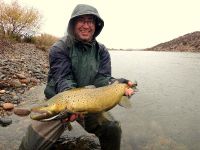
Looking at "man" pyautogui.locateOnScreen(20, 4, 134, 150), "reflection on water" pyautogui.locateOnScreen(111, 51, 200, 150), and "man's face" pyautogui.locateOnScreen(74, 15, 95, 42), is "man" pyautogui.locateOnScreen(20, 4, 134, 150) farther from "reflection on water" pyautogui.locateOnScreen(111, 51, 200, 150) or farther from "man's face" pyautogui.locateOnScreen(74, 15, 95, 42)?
"reflection on water" pyautogui.locateOnScreen(111, 51, 200, 150)

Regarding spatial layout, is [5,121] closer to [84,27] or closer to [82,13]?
[84,27]

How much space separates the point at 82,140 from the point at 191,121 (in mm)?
2761

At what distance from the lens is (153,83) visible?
1217 centimetres

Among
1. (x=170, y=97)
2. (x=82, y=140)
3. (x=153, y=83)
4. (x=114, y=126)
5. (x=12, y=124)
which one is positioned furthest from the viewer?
(x=153, y=83)

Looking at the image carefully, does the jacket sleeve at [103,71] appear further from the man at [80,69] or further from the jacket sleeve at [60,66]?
the jacket sleeve at [60,66]

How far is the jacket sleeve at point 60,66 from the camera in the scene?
404 cm

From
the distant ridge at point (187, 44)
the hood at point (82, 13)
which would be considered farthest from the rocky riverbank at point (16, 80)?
the distant ridge at point (187, 44)

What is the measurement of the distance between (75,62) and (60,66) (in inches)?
9.3

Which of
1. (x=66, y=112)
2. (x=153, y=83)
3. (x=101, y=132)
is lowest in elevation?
(x=153, y=83)

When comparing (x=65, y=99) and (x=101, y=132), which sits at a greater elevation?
(x=65, y=99)

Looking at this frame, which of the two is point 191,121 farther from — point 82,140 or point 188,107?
point 82,140

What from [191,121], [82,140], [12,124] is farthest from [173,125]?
[12,124]

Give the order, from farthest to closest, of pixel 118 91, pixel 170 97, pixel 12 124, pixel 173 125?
1. pixel 170 97
2. pixel 173 125
3. pixel 12 124
4. pixel 118 91

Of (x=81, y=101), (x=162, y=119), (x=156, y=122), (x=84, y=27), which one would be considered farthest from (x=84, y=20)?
(x=162, y=119)
